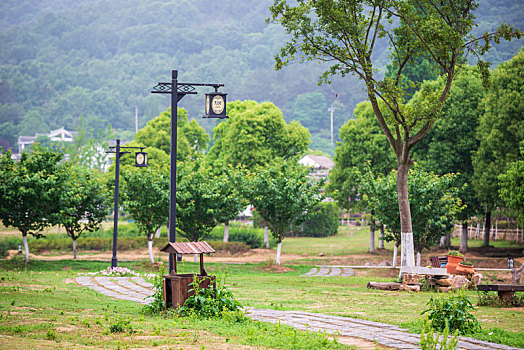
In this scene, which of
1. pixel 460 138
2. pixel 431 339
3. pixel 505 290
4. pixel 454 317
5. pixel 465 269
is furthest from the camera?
pixel 460 138

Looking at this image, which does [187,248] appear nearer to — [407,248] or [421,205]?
[407,248]

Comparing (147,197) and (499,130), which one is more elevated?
(499,130)

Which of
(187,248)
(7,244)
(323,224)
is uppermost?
(187,248)

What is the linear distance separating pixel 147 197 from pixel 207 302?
61.5 feet

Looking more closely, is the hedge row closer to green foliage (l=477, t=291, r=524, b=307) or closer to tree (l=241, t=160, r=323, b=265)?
tree (l=241, t=160, r=323, b=265)

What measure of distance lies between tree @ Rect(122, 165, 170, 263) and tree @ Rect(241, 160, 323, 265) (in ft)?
13.8

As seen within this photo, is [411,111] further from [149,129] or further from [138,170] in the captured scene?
[149,129]

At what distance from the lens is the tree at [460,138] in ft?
110

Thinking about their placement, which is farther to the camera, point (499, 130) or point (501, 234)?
point (501, 234)

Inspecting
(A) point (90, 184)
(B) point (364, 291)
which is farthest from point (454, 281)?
(A) point (90, 184)

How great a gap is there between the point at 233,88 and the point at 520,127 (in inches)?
5001

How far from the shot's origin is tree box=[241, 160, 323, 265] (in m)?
28.8

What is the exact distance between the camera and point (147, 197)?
2914 cm

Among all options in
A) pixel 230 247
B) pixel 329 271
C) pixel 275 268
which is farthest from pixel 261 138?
pixel 329 271
